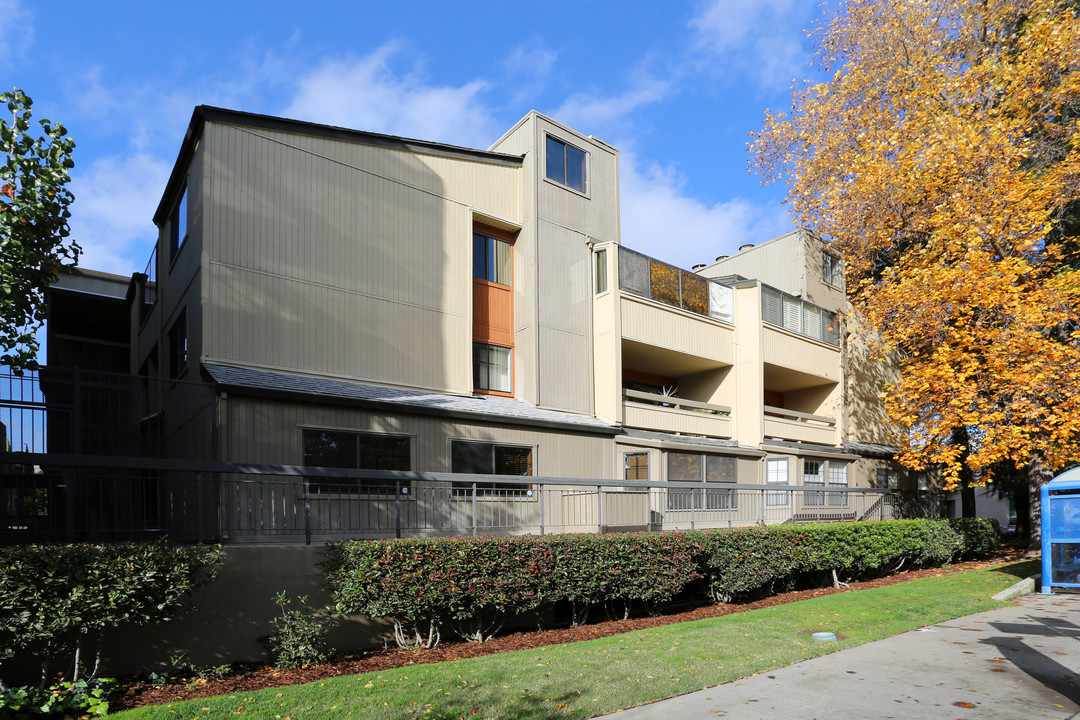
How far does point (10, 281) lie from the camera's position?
7.89 metres

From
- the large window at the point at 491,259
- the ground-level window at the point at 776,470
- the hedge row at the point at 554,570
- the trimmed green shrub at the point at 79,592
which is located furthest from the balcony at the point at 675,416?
the trimmed green shrub at the point at 79,592

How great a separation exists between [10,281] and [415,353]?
9.79 m

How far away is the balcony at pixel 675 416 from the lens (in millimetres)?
20516

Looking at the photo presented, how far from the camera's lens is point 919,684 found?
7.77 metres

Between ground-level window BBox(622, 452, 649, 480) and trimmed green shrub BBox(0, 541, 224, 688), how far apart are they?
1315 cm

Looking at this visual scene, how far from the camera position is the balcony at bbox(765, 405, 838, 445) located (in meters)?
23.7

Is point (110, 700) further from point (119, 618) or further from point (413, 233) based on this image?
point (413, 233)

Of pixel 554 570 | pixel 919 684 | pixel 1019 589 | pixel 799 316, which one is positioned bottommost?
pixel 1019 589

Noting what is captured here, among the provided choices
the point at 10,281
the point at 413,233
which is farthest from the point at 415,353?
the point at 10,281

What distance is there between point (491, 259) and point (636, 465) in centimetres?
692

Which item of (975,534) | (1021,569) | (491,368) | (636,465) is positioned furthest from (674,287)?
(975,534)

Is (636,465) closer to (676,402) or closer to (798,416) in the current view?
(676,402)

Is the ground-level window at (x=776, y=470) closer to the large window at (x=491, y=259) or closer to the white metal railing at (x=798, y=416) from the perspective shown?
the white metal railing at (x=798, y=416)

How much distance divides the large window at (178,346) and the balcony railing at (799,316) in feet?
55.2
